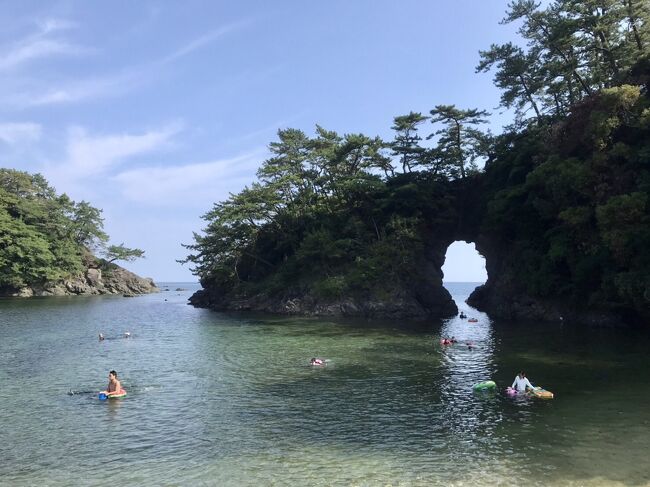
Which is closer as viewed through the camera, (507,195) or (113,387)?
(113,387)

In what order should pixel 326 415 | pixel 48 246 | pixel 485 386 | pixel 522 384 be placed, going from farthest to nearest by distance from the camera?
pixel 48 246 → pixel 485 386 → pixel 522 384 → pixel 326 415

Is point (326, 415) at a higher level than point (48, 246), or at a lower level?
lower

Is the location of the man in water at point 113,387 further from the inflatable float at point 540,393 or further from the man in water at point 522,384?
the inflatable float at point 540,393

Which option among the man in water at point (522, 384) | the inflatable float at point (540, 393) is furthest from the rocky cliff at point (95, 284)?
the inflatable float at point (540, 393)

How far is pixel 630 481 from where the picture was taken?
410 inches

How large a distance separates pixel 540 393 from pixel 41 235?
281 feet

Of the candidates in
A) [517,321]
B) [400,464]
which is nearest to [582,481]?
[400,464]

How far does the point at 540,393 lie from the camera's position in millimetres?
17359

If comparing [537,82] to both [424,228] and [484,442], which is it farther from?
[484,442]

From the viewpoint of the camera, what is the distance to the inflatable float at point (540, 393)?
56.6ft

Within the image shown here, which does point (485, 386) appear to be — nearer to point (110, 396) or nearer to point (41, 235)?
point (110, 396)

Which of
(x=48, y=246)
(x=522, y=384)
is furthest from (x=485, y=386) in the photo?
(x=48, y=246)

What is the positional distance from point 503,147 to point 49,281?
77.3 meters

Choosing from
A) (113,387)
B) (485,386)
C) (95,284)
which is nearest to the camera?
(113,387)
